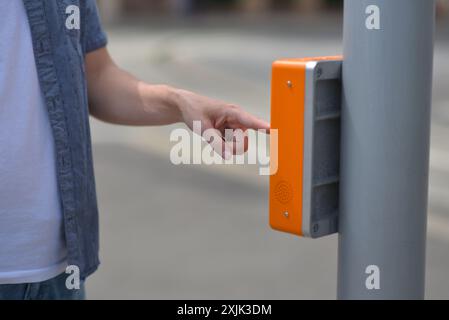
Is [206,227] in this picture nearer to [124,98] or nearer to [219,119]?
[124,98]

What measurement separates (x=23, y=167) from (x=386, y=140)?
733 millimetres

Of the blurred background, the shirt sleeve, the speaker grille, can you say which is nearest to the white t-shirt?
the shirt sleeve

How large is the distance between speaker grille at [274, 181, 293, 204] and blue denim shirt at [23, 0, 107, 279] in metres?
0.44

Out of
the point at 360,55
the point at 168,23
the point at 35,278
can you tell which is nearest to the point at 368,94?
the point at 360,55

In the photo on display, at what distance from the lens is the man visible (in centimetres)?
176

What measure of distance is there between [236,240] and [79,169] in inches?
145

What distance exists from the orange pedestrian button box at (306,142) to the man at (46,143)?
0.14m

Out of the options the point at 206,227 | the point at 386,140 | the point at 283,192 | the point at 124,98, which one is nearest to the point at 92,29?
the point at 124,98

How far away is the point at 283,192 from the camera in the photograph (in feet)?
5.60

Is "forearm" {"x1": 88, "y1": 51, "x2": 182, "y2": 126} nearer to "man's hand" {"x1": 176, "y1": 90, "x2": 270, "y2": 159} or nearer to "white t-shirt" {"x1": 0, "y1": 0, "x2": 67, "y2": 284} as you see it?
"man's hand" {"x1": 176, "y1": 90, "x2": 270, "y2": 159}

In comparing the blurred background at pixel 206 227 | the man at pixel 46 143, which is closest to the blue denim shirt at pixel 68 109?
the man at pixel 46 143

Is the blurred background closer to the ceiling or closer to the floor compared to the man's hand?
closer to the floor

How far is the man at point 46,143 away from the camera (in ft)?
5.78

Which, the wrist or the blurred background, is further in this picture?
the blurred background
